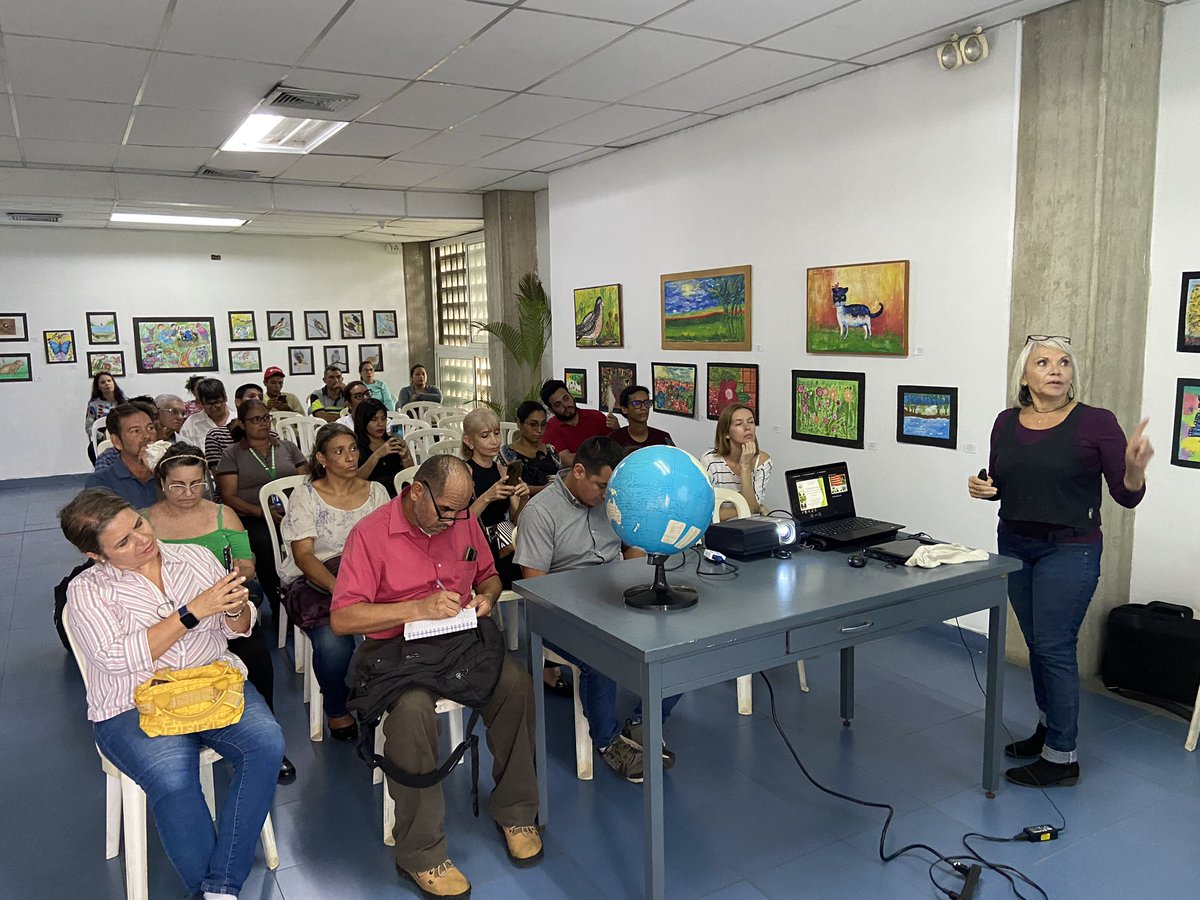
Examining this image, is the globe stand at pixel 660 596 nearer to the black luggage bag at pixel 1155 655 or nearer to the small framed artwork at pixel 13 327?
the black luggage bag at pixel 1155 655

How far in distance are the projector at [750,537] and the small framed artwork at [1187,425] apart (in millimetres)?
2004

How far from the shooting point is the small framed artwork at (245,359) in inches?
451

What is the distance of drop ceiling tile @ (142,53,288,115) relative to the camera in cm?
446

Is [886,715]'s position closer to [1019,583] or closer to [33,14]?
[1019,583]

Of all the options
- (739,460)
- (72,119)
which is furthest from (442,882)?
(72,119)

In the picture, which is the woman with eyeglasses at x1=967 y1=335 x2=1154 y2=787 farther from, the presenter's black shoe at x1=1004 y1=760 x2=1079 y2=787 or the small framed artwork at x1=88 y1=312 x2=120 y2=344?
the small framed artwork at x1=88 y1=312 x2=120 y2=344

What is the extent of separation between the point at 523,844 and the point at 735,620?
1.07 metres

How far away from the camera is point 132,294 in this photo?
35.5 ft

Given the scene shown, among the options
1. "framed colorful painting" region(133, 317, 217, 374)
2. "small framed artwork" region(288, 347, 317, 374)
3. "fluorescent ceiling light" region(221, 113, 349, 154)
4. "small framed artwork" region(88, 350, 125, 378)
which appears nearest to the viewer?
"fluorescent ceiling light" region(221, 113, 349, 154)

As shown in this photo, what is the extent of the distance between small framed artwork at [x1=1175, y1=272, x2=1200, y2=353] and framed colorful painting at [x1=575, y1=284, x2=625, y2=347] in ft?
13.5

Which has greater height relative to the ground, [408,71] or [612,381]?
[408,71]

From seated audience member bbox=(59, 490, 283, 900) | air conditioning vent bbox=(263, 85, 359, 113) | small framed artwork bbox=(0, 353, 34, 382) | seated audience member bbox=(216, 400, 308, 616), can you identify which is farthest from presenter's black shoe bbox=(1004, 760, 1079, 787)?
small framed artwork bbox=(0, 353, 34, 382)

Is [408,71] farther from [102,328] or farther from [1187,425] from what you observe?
[102,328]

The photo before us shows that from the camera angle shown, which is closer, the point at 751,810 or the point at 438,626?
the point at 438,626
